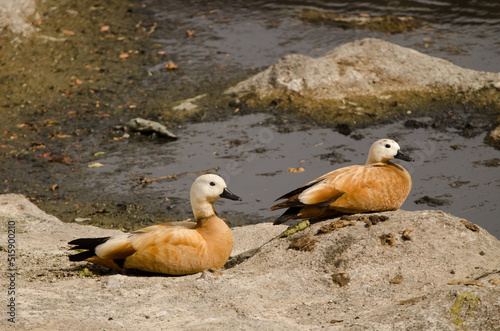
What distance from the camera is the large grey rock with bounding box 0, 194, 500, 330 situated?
469 cm

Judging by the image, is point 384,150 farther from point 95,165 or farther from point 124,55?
point 124,55

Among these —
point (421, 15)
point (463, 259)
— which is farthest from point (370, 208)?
point (421, 15)

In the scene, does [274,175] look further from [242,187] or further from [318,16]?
[318,16]

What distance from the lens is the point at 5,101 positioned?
1216 cm

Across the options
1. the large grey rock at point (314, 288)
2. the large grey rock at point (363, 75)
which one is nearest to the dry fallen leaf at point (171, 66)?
the large grey rock at point (363, 75)

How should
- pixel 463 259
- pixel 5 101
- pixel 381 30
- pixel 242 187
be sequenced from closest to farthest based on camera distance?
pixel 463 259, pixel 242 187, pixel 5 101, pixel 381 30

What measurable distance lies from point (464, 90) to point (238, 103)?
3.99 metres

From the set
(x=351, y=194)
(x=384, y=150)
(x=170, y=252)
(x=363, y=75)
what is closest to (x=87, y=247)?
(x=170, y=252)

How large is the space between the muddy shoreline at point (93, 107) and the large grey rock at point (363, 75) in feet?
1.45

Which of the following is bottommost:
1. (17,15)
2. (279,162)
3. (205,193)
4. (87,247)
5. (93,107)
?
(279,162)

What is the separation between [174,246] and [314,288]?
133cm

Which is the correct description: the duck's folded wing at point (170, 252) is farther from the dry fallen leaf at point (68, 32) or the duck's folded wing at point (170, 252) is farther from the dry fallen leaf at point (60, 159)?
the dry fallen leaf at point (68, 32)

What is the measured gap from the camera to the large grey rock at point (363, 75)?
11391mm

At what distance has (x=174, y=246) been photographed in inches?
229
